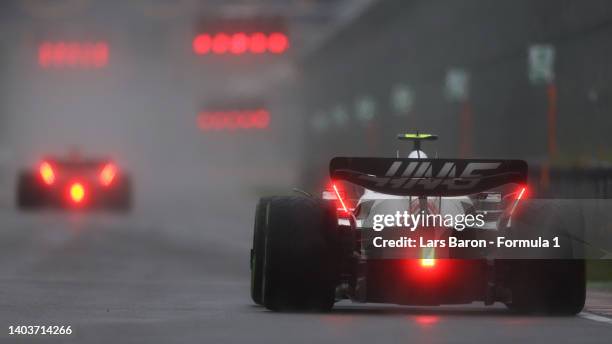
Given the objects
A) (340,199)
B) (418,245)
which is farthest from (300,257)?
(418,245)

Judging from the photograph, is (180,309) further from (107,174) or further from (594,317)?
→ (107,174)

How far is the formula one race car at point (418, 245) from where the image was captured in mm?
14266

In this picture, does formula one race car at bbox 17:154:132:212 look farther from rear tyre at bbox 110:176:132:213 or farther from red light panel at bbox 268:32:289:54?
red light panel at bbox 268:32:289:54

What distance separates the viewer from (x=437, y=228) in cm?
1423

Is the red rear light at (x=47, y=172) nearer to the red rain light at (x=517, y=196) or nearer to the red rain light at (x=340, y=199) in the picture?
the red rain light at (x=340, y=199)

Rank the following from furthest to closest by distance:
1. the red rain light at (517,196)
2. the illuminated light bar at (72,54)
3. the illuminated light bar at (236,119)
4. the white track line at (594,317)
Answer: the illuminated light bar at (236,119) → the illuminated light bar at (72,54) → the red rain light at (517,196) → the white track line at (594,317)

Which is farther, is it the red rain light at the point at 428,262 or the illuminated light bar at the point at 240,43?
the illuminated light bar at the point at 240,43


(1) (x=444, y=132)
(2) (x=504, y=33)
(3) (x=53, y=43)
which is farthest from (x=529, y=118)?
(3) (x=53, y=43)

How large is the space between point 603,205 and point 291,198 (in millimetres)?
8962

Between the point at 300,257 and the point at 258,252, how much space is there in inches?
15.9

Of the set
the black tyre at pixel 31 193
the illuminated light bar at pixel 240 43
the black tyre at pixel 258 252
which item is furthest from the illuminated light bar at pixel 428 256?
the illuminated light bar at pixel 240 43

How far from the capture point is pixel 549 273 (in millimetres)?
14578

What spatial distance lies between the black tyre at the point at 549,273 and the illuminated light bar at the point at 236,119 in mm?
80609

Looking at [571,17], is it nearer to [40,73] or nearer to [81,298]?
[81,298]
